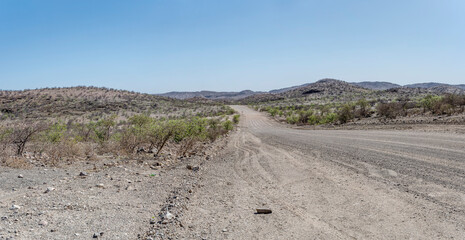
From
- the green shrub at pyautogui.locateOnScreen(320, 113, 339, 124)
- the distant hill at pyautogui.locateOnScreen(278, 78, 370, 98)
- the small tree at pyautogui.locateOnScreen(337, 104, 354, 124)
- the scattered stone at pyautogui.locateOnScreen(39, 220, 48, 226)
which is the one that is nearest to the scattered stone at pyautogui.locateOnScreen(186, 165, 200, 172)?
the scattered stone at pyautogui.locateOnScreen(39, 220, 48, 226)

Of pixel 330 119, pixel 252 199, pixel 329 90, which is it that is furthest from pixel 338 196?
pixel 329 90

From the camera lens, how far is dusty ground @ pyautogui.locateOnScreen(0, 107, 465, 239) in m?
5.24

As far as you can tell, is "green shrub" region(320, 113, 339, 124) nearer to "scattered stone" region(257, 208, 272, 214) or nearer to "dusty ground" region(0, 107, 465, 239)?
"dusty ground" region(0, 107, 465, 239)

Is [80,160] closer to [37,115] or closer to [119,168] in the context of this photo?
[119,168]

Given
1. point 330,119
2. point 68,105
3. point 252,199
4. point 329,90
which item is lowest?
point 252,199

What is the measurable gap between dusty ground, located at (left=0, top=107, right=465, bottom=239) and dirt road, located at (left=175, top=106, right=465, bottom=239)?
22 mm

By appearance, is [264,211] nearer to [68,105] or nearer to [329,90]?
[68,105]

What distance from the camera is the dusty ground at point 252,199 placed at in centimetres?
524

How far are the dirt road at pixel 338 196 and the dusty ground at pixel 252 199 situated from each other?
0.07ft

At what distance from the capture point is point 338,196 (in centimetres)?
705

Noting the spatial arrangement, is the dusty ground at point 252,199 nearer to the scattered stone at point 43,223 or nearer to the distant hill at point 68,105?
the scattered stone at point 43,223

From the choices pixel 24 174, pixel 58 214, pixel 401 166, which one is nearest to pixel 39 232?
pixel 58 214

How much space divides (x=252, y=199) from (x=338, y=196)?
1.95 metres

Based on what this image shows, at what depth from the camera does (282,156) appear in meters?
12.5
